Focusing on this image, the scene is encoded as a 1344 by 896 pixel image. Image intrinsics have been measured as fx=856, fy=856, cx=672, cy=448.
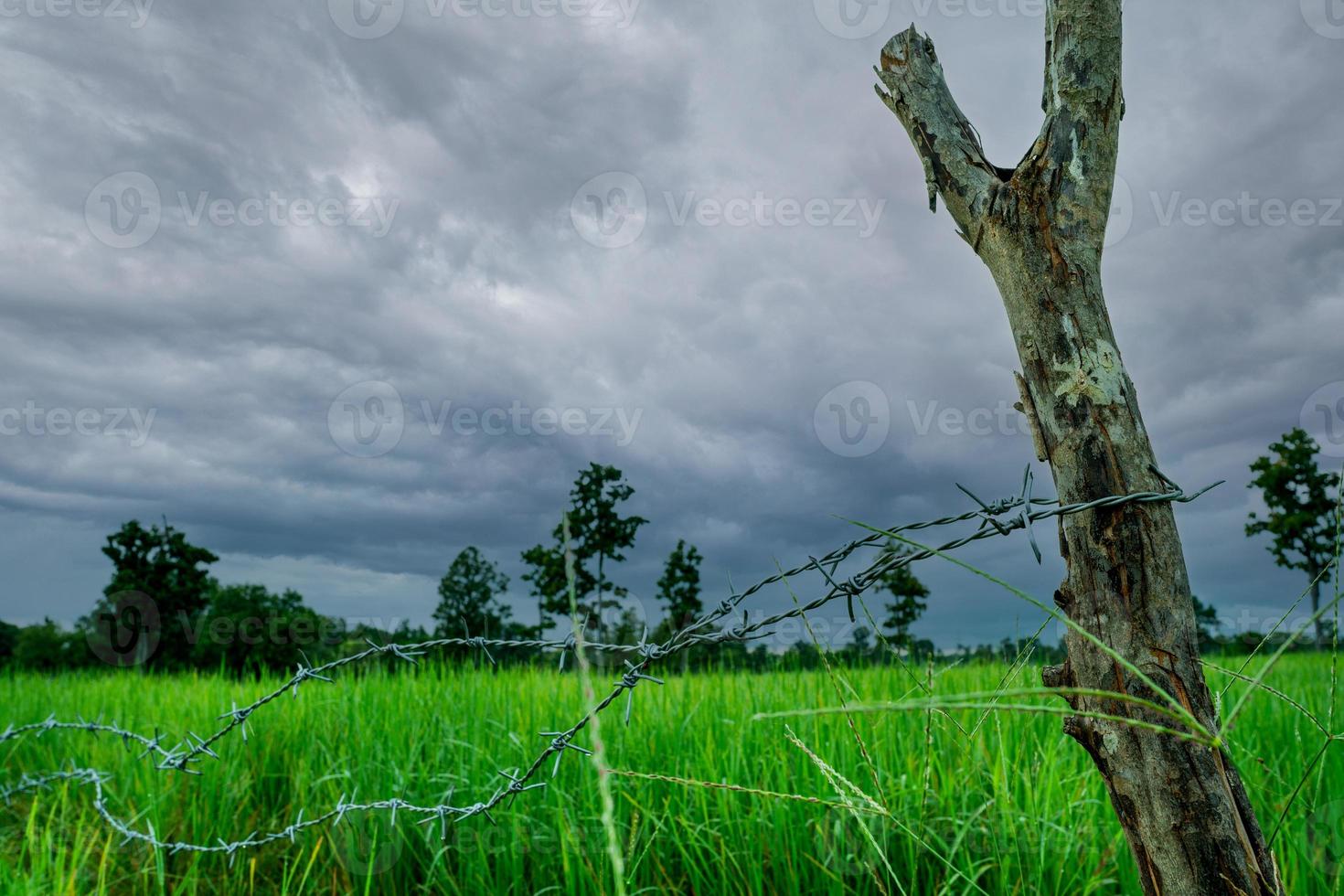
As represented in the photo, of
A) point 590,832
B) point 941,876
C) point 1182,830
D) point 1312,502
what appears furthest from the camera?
point 1312,502

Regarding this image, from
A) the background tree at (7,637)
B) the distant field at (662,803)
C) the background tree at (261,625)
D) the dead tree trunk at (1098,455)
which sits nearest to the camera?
the dead tree trunk at (1098,455)

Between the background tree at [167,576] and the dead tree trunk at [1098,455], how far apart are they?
794 inches

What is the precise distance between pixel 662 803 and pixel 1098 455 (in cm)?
242

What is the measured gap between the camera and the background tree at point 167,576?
60.5 feet

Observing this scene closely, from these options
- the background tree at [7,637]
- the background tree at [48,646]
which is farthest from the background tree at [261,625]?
the background tree at [7,637]

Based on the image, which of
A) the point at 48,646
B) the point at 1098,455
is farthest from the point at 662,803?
the point at 48,646

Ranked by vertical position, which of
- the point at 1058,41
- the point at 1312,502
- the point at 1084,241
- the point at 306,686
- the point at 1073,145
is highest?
the point at 1312,502

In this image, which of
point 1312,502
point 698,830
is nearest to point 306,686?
point 698,830

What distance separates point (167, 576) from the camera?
19.7 metres

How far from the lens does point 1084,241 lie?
160cm

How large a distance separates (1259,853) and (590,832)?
7.60 feet

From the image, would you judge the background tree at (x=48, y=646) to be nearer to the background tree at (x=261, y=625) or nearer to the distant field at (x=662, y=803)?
the background tree at (x=261, y=625)

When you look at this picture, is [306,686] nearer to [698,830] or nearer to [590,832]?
[590,832]

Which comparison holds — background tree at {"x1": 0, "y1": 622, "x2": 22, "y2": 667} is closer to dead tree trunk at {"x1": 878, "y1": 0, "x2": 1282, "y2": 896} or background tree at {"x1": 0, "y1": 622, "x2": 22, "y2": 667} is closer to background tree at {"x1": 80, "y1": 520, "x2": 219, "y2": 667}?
background tree at {"x1": 80, "y1": 520, "x2": 219, "y2": 667}
